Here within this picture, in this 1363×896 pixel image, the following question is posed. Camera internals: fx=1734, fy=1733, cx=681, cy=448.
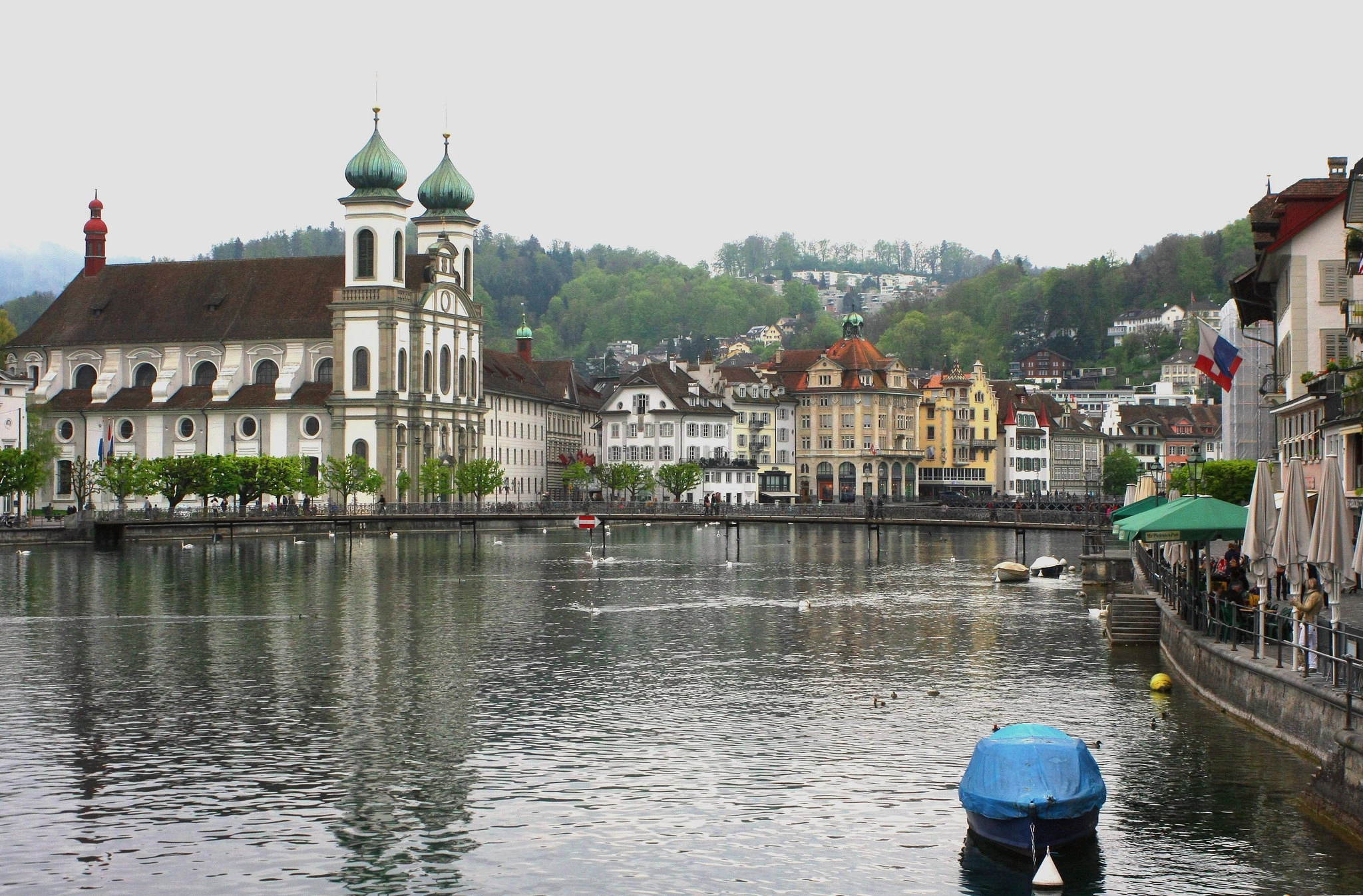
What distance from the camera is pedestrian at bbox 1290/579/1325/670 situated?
27.2 m

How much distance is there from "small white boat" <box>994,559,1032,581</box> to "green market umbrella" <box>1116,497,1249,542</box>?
36.0 metres

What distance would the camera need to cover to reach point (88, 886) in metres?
22.3

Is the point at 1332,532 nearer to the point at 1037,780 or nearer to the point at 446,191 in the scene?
the point at 1037,780

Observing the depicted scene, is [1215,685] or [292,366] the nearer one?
[1215,685]

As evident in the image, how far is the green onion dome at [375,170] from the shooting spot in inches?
5069

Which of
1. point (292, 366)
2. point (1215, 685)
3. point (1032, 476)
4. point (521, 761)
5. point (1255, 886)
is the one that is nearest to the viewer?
point (1255, 886)

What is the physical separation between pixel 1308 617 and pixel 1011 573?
153 feet

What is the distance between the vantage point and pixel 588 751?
103ft

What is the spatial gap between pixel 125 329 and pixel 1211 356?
10865cm

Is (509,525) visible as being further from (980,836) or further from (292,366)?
(980,836)

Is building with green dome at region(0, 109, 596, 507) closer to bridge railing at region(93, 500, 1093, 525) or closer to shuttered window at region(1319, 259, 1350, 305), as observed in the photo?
bridge railing at region(93, 500, 1093, 525)

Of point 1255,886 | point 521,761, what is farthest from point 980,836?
point 521,761

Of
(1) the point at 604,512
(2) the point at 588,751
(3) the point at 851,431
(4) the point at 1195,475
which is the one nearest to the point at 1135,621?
(2) the point at 588,751

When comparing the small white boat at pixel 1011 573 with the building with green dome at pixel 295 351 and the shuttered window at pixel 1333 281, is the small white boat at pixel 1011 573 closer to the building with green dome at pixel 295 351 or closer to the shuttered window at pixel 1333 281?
the shuttered window at pixel 1333 281
